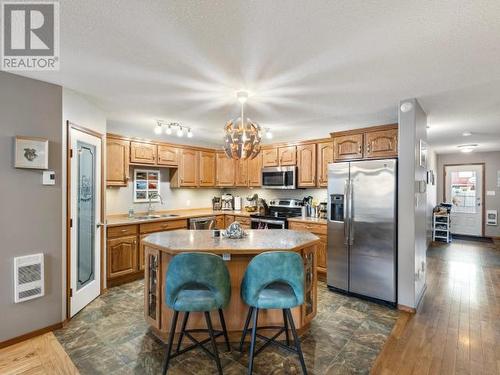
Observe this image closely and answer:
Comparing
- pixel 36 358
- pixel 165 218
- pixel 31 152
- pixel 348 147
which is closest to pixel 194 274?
pixel 36 358

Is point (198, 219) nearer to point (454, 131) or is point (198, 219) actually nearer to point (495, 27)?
point (495, 27)

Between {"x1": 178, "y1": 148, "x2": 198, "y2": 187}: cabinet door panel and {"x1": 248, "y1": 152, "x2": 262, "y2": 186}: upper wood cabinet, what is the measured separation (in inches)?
44.5

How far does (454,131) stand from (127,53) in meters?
5.42

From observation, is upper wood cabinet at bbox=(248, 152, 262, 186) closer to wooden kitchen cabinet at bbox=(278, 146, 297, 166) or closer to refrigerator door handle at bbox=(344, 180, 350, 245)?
wooden kitchen cabinet at bbox=(278, 146, 297, 166)

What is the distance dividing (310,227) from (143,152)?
3.11 meters

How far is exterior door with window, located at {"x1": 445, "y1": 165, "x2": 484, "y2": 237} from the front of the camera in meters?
7.45

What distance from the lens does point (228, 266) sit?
2.53 metres

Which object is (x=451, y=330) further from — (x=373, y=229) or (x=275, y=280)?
(x=275, y=280)

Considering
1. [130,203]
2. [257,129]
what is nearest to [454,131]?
[257,129]

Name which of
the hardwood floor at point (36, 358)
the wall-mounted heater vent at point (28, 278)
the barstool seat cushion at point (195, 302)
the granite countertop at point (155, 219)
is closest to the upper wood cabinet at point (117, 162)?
the granite countertop at point (155, 219)

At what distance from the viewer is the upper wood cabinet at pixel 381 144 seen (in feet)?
11.5

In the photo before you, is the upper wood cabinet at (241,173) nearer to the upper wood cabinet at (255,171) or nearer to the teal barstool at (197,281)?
the upper wood cabinet at (255,171)

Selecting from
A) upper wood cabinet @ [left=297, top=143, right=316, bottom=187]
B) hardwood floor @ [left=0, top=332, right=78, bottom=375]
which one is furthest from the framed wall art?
upper wood cabinet @ [left=297, top=143, right=316, bottom=187]

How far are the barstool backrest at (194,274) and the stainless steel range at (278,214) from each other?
8.85 ft
